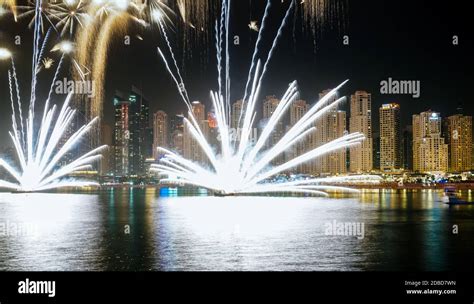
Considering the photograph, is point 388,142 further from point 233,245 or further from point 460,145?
point 233,245

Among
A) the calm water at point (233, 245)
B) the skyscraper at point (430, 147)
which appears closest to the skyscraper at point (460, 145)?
the skyscraper at point (430, 147)

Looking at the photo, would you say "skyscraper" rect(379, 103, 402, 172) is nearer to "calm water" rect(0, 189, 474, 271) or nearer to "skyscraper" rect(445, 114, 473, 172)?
"skyscraper" rect(445, 114, 473, 172)

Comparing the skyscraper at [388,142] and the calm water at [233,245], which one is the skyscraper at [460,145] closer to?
the skyscraper at [388,142]

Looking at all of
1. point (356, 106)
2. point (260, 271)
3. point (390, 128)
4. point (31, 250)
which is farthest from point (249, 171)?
point (390, 128)

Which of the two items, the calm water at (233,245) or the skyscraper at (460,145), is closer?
the calm water at (233,245)

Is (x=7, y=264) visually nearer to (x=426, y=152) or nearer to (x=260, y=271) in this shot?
(x=260, y=271)

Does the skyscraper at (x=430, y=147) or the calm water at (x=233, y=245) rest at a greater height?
the skyscraper at (x=430, y=147)

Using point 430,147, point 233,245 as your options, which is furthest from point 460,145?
point 233,245

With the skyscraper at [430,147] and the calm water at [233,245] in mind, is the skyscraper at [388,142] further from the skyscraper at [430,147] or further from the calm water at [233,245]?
the calm water at [233,245]

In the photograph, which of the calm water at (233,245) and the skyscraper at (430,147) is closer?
the calm water at (233,245)
